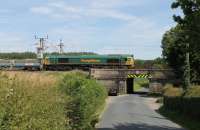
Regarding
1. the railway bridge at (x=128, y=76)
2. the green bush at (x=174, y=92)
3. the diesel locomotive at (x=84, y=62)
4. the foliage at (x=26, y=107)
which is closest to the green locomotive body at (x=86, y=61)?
the diesel locomotive at (x=84, y=62)

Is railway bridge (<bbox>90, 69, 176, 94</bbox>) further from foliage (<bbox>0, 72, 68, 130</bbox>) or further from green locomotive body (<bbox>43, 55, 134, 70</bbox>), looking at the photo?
foliage (<bbox>0, 72, 68, 130</bbox>)

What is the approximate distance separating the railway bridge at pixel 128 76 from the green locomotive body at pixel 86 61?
288 centimetres

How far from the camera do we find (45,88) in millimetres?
16922

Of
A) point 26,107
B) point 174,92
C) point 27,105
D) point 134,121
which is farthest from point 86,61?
point 26,107

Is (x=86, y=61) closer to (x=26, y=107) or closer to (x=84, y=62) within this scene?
(x=84, y=62)

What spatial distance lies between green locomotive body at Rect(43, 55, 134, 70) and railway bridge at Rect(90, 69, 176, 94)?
2.88 meters

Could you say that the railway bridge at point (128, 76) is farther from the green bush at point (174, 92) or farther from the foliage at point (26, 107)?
the foliage at point (26, 107)

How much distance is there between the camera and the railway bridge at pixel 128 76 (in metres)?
118

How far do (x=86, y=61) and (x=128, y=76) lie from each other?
9.44 meters

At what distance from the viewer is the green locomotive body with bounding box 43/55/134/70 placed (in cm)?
11825

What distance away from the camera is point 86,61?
122500 mm

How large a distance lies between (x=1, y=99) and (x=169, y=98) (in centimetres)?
5937

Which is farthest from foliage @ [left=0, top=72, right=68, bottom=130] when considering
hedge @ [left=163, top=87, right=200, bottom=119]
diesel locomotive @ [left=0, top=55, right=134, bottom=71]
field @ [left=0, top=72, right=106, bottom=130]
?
diesel locomotive @ [left=0, top=55, right=134, bottom=71]

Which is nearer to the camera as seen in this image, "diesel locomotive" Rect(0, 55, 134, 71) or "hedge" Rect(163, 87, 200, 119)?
"hedge" Rect(163, 87, 200, 119)
